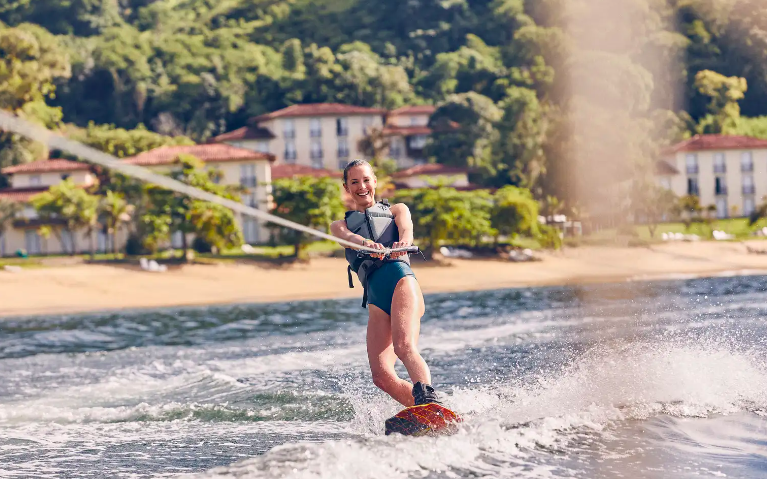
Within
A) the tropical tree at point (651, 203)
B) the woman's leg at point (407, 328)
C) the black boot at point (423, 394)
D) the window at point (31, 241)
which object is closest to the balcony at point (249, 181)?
the window at point (31, 241)

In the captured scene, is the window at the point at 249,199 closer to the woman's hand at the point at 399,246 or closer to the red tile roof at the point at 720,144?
the red tile roof at the point at 720,144

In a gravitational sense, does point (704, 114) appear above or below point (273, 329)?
above

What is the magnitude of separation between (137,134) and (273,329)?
5806cm

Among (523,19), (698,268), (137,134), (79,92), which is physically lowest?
(698,268)

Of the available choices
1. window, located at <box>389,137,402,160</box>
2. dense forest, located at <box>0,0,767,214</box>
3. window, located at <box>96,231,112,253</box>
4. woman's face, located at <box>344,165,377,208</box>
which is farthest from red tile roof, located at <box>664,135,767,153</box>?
woman's face, located at <box>344,165,377,208</box>

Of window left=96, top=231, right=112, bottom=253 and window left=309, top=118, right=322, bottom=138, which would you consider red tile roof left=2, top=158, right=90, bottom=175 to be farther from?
window left=309, top=118, right=322, bottom=138

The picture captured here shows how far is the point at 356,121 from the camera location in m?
80.2

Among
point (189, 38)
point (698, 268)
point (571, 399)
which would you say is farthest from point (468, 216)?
point (189, 38)

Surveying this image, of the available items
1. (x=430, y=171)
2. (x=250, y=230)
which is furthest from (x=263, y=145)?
(x=250, y=230)

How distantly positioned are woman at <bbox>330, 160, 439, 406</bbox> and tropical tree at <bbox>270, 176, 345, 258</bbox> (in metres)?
39.5

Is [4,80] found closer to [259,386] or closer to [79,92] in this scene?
[79,92]

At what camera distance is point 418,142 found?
3226 inches

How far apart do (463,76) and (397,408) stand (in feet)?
283

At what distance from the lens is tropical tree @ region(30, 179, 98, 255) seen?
168 ft
